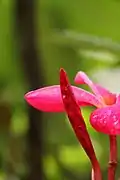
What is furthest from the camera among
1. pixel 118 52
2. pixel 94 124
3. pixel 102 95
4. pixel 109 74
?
pixel 109 74

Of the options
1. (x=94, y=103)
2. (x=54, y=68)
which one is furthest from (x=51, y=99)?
(x=54, y=68)

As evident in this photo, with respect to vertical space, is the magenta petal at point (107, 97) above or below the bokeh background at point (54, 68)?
above

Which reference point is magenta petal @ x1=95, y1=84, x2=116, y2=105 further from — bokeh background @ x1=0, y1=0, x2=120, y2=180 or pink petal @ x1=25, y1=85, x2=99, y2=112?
bokeh background @ x1=0, y1=0, x2=120, y2=180

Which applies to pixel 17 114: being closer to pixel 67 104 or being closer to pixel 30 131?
pixel 30 131

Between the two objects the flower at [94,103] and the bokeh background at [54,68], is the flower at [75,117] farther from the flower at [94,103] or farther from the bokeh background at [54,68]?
the bokeh background at [54,68]

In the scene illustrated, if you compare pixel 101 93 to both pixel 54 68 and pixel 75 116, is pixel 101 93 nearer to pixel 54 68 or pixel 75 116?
pixel 75 116

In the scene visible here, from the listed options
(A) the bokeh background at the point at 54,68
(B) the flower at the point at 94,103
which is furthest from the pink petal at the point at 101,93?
(A) the bokeh background at the point at 54,68

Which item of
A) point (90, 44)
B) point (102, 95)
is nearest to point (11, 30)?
point (90, 44)
